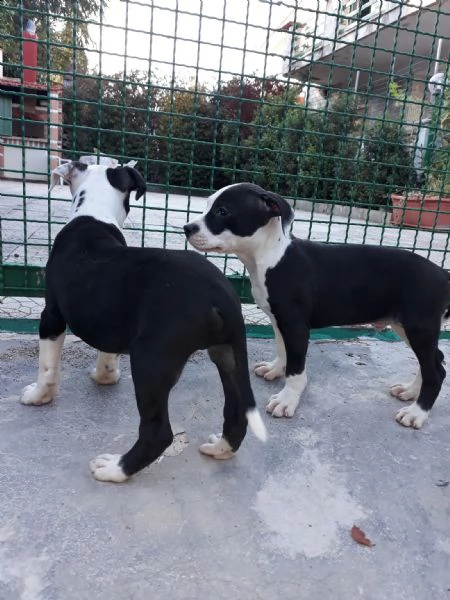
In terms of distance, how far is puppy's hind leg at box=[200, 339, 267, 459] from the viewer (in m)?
2.06

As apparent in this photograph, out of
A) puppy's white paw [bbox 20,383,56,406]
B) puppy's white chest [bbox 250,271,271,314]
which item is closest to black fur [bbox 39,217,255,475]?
puppy's white paw [bbox 20,383,56,406]

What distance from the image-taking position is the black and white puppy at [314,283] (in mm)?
2775

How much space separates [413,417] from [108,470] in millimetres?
1702

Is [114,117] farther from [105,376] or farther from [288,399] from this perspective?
[288,399]

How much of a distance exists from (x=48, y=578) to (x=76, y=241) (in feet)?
4.93

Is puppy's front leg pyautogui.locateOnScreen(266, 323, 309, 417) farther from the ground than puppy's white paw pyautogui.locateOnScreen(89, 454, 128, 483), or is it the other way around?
puppy's front leg pyautogui.locateOnScreen(266, 323, 309, 417)

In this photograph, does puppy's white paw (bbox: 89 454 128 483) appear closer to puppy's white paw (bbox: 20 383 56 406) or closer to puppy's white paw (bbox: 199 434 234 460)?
puppy's white paw (bbox: 199 434 234 460)

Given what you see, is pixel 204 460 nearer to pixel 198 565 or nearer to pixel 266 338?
pixel 198 565

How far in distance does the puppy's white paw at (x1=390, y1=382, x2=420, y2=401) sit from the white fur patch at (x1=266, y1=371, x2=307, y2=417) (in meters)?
0.67

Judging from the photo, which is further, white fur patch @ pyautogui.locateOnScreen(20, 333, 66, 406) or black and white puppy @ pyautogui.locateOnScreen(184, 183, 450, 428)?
black and white puppy @ pyautogui.locateOnScreen(184, 183, 450, 428)

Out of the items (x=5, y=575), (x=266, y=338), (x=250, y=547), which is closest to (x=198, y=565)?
(x=250, y=547)

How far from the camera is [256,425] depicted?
2.01 meters

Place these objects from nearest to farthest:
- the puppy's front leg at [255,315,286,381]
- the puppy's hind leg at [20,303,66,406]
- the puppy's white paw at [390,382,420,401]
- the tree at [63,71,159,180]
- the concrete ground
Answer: the concrete ground, the puppy's hind leg at [20,303,66,406], the puppy's white paw at [390,382,420,401], the puppy's front leg at [255,315,286,381], the tree at [63,71,159,180]

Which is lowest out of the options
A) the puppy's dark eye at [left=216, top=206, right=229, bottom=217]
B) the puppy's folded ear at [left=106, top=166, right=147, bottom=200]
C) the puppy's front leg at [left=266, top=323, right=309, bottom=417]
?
the puppy's front leg at [left=266, top=323, right=309, bottom=417]
